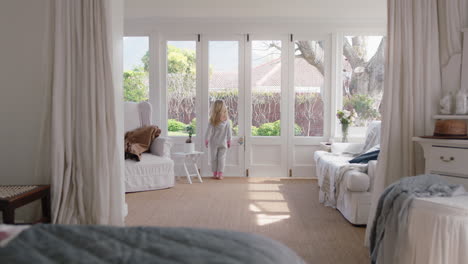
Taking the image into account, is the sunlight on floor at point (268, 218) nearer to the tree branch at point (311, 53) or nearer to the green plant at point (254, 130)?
the green plant at point (254, 130)

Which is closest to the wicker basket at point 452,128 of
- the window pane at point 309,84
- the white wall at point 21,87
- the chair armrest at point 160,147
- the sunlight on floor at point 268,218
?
the sunlight on floor at point 268,218

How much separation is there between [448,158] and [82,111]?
Answer: 2.65 metres

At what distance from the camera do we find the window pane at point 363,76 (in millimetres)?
6398

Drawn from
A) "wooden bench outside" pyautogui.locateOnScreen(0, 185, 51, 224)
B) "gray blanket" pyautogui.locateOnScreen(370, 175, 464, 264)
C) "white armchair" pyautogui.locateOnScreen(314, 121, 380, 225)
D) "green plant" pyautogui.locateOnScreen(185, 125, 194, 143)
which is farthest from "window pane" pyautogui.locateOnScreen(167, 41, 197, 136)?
"gray blanket" pyautogui.locateOnScreen(370, 175, 464, 264)

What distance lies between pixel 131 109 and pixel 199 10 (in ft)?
6.12

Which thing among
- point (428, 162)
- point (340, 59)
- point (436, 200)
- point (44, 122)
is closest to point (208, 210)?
point (44, 122)

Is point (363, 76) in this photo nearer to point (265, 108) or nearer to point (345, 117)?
point (345, 117)

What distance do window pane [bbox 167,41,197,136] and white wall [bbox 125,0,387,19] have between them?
1.91ft

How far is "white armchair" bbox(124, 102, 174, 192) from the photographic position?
215 inches

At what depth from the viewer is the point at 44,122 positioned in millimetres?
2957

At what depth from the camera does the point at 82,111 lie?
299 centimetres

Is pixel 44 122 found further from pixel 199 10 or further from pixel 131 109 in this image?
pixel 199 10

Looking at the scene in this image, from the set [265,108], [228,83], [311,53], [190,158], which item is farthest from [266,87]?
[190,158]

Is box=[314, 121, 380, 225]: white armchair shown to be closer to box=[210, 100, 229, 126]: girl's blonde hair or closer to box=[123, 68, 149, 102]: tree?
box=[210, 100, 229, 126]: girl's blonde hair
